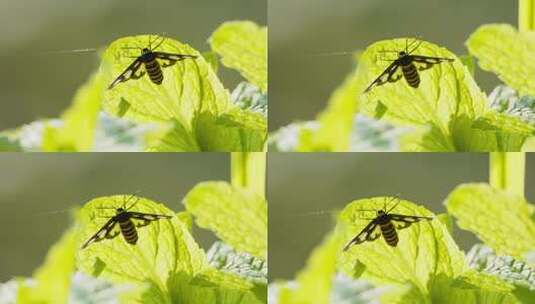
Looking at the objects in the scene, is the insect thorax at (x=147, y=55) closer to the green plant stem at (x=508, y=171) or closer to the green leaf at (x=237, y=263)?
the green leaf at (x=237, y=263)

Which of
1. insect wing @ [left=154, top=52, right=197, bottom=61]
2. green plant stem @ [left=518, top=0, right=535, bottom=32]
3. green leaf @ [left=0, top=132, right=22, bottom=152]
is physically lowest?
green leaf @ [left=0, top=132, right=22, bottom=152]

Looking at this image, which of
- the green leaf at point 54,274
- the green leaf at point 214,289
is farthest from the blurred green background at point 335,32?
the green leaf at point 54,274

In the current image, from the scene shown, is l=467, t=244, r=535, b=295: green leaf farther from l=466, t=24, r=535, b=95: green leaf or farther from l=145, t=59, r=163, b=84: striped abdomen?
l=145, t=59, r=163, b=84: striped abdomen

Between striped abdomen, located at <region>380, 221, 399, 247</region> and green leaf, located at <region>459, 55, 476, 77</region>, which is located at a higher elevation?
green leaf, located at <region>459, 55, 476, 77</region>

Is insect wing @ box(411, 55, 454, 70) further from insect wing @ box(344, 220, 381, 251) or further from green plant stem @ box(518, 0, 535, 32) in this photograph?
insect wing @ box(344, 220, 381, 251)

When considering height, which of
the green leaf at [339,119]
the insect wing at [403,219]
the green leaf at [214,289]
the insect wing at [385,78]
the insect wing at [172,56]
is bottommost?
the green leaf at [214,289]

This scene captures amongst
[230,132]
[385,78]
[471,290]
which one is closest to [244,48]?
[230,132]

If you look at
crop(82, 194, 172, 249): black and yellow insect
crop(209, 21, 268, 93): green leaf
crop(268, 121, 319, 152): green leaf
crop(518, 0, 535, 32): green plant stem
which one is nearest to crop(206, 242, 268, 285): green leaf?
crop(82, 194, 172, 249): black and yellow insect

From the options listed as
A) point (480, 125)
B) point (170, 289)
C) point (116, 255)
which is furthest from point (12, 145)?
point (480, 125)
